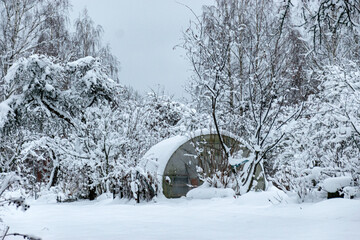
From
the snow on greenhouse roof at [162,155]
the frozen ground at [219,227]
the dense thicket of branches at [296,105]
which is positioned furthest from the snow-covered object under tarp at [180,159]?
the frozen ground at [219,227]

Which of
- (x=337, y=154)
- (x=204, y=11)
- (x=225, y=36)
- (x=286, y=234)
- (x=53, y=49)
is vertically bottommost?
(x=286, y=234)

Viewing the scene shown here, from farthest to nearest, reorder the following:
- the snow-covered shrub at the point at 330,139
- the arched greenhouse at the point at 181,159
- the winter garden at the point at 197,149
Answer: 1. the arched greenhouse at the point at 181,159
2. the snow-covered shrub at the point at 330,139
3. the winter garden at the point at 197,149

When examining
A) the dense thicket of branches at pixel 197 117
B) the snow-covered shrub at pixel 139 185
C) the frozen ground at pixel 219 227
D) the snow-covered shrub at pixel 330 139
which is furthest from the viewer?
the snow-covered shrub at pixel 139 185

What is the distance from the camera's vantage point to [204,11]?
17828mm

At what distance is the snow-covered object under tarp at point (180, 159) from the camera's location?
10.3m

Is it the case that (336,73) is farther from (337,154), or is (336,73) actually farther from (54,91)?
(54,91)

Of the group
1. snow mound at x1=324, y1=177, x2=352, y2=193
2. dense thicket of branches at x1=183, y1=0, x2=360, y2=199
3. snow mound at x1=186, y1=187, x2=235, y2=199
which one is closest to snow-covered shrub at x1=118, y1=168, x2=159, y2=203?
snow mound at x1=186, y1=187, x2=235, y2=199

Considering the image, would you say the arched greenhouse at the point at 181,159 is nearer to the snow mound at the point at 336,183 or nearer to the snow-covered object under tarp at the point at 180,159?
the snow-covered object under tarp at the point at 180,159

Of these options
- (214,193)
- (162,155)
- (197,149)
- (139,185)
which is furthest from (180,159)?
(214,193)

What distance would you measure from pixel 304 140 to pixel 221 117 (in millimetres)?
4083

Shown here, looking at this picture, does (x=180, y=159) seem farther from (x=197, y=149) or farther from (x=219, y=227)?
(x=219, y=227)

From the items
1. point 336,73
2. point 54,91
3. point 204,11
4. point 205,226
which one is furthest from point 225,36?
point 204,11

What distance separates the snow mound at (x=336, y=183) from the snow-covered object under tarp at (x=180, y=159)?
144 inches

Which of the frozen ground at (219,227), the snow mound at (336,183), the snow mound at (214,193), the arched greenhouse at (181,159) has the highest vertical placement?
the arched greenhouse at (181,159)
